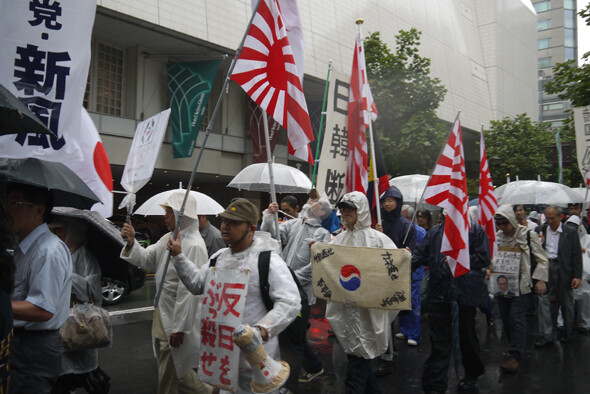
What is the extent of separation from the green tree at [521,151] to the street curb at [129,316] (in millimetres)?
23957

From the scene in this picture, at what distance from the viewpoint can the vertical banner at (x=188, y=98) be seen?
1805cm

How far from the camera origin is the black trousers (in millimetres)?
4961

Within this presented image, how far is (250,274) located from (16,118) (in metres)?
1.58

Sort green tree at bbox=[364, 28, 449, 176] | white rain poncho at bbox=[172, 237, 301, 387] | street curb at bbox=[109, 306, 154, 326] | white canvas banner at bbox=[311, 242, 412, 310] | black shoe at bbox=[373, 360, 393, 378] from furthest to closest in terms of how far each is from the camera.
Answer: green tree at bbox=[364, 28, 449, 176]
street curb at bbox=[109, 306, 154, 326]
black shoe at bbox=[373, 360, 393, 378]
white canvas banner at bbox=[311, 242, 412, 310]
white rain poncho at bbox=[172, 237, 301, 387]

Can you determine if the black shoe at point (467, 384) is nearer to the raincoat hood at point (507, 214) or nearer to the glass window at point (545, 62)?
the raincoat hood at point (507, 214)

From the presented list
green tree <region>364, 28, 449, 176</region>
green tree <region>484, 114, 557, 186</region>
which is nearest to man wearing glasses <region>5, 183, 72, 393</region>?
green tree <region>364, 28, 449, 176</region>

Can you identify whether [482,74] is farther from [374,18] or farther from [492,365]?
[492,365]

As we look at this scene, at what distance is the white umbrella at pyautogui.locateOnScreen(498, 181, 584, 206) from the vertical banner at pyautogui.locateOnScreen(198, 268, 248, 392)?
8.78 metres

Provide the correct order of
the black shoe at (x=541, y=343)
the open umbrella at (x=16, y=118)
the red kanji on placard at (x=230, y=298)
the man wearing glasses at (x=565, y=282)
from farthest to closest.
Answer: the man wearing glasses at (x=565, y=282)
the black shoe at (x=541, y=343)
the red kanji on placard at (x=230, y=298)
the open umbrella at (x=16, y=118)

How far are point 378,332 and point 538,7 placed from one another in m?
87.5

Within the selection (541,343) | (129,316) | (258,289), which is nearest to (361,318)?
(258,289)

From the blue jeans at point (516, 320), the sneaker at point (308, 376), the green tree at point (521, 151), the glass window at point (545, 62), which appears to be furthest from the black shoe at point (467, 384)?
the glass window at point (545, 62)

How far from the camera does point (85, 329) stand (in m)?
3.53

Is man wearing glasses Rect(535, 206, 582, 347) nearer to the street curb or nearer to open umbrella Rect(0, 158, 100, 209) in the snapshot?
the street curb
